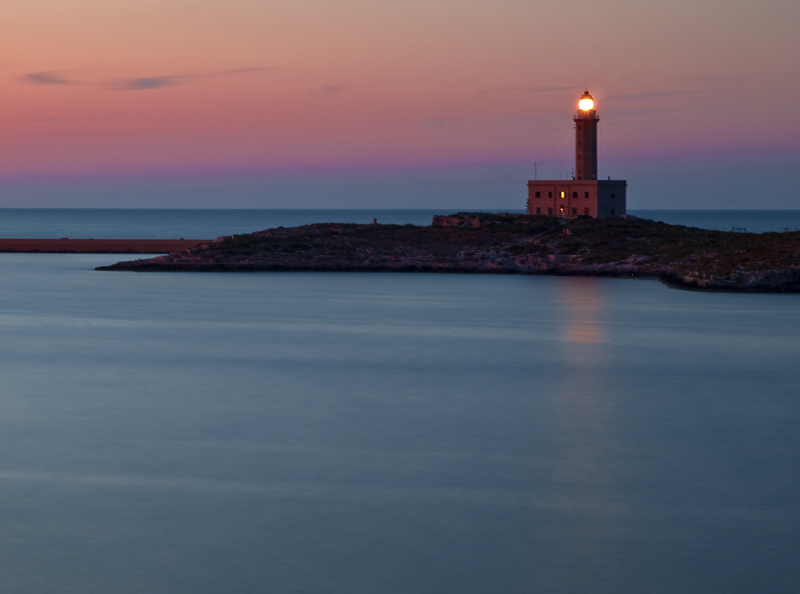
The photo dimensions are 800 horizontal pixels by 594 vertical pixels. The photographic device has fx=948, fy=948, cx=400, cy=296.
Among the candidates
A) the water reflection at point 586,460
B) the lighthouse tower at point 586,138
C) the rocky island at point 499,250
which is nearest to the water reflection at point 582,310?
the water reflection at point 586,460

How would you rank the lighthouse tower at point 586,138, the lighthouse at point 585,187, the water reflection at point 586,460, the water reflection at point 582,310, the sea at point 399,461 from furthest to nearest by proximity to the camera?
the lighthouse tower at point 586,138 < the lighthouse at point 585,187 < the water reflection at point 582,310 < the water reflection at point 586,460 < the sea at point 399,461

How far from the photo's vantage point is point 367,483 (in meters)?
8.03

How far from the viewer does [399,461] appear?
8812 mm

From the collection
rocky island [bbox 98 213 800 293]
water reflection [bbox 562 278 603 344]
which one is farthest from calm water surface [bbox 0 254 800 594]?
rocky island [bbox 98 213 800 293]

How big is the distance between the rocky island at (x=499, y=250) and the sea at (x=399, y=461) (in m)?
18.7

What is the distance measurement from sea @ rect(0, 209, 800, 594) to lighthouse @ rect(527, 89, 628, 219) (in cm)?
3999

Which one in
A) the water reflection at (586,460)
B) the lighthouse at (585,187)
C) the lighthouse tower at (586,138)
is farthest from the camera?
the lighthouse tower at (586,138)

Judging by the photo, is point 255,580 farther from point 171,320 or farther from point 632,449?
point 171,320

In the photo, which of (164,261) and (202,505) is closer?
(202,505)

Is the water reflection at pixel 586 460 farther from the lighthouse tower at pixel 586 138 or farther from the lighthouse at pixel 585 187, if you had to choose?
the lighthouse tower at pixel 586 138

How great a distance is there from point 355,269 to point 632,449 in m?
32.5

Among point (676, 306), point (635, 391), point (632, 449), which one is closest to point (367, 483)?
point (632, 449)

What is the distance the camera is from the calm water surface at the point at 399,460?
6.10 meters

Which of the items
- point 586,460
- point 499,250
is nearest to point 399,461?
point 586,460
